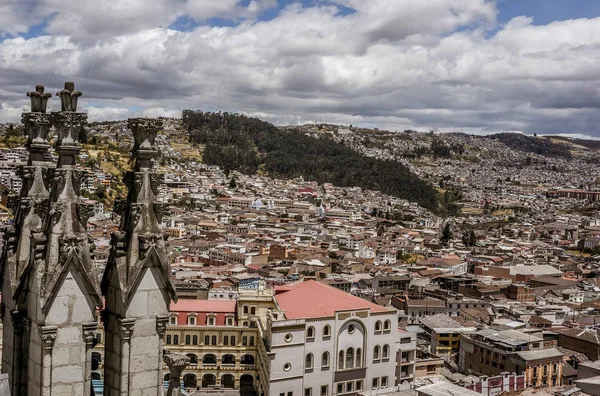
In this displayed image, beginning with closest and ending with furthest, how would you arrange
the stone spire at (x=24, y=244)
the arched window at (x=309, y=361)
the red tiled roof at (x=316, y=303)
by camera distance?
the stone spire at (x=24, y=244) → the arched window at (x=309, y=361) → the red tiled roof at (x=316, y=303)

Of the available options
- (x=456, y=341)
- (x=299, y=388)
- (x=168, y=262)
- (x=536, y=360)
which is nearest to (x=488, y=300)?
(x=456, y=341)

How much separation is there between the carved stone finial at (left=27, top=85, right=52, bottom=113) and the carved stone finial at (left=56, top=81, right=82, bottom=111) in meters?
Answer: 0.45

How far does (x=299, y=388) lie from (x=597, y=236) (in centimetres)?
9675

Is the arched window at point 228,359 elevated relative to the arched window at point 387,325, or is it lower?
lower

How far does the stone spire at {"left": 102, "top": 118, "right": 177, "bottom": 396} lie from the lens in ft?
20.1

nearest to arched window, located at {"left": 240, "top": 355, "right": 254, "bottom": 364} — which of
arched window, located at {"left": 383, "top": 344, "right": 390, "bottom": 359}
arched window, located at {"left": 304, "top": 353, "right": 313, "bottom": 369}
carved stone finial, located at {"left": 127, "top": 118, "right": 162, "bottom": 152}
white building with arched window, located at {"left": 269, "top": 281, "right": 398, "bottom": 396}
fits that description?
white building with arched window, located at {"left": 269, "top": 281, "right": 398, "bottom": 396}

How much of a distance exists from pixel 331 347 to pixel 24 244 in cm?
3451

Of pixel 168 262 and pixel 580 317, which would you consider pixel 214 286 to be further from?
pixel 168 262

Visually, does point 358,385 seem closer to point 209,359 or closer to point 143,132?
point 209,359

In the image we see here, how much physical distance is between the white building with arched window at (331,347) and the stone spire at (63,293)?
32227mm

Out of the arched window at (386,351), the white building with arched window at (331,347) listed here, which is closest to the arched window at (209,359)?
the white building with arched window at (331,347)

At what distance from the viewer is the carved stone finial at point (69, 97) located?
611cm

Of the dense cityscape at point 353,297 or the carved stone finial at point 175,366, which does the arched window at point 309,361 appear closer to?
the dense cityscape at point 353,297

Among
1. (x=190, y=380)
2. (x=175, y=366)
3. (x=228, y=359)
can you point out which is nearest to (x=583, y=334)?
(x=228, y=359)
